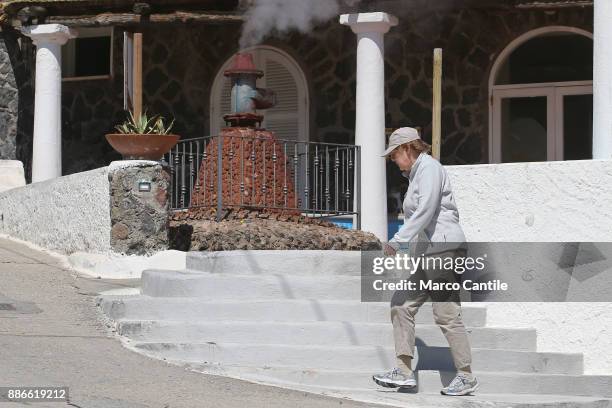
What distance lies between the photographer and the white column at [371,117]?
48.5ft

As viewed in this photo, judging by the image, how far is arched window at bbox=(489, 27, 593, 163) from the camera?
1694 cm

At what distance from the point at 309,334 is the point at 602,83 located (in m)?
4.54

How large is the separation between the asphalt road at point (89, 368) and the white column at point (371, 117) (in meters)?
4.61

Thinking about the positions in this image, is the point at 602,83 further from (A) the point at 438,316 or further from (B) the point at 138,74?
(A) the point at 438,316

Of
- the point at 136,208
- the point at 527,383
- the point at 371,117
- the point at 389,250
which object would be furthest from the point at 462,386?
the point at 371,117

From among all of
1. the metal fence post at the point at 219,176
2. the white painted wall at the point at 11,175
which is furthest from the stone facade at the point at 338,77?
the metal fence post at the point at 219,176

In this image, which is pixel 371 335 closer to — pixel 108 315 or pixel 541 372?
pixel 541 372

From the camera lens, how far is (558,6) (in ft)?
51.7

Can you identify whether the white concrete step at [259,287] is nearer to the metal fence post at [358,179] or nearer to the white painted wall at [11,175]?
the metal fence post at [358,179]

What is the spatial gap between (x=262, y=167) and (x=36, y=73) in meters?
4.47

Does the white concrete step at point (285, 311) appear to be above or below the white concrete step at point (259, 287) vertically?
below

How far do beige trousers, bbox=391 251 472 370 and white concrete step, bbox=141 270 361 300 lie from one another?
199cm

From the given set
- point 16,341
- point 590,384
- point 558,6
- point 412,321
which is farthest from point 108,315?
point 558,6

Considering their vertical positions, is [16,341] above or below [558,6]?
below
